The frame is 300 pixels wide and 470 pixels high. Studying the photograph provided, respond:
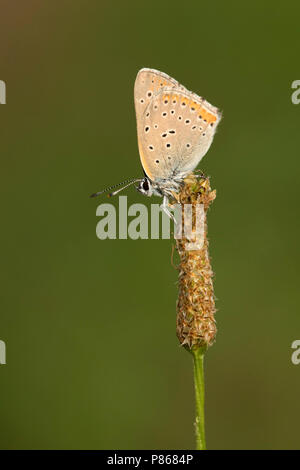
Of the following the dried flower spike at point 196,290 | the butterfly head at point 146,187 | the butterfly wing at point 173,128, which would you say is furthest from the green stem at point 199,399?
the butterfly wing at point 173,128

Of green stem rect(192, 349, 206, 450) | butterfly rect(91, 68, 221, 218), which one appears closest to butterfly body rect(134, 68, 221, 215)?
butterfly rect(91, 68, 221, 218)

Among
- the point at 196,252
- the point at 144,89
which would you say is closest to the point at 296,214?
the point at 144,89

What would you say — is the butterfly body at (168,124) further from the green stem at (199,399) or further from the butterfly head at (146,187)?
the green stem at (199,399)

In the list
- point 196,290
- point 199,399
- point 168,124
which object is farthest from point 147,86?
point 199,399

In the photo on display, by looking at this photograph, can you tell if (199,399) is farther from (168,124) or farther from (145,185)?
(168,124)

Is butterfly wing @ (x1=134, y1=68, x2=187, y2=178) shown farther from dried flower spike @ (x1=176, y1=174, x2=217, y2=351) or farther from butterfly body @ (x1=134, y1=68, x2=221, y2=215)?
dried flower spike @ (x1=176, y1=174, x2=217, y2=351)

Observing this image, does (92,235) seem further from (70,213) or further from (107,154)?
(107,154)

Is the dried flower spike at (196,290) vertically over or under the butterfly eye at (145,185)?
under
